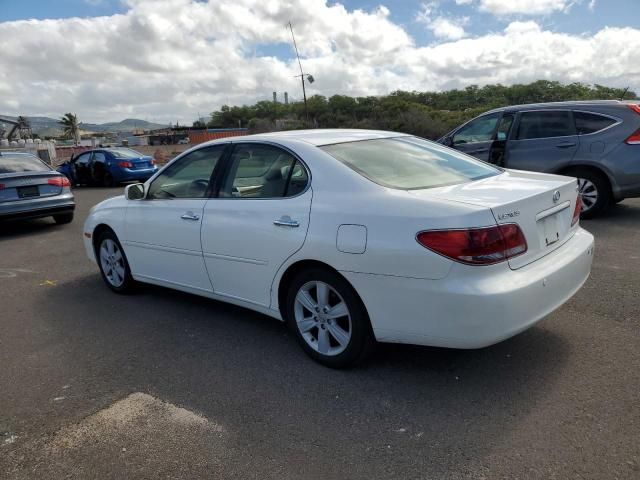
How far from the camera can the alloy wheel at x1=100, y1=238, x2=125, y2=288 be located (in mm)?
5316

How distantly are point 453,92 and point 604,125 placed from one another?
40753 mm

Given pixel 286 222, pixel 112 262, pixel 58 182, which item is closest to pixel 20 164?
pixel 58 182

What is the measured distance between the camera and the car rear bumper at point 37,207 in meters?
9.02

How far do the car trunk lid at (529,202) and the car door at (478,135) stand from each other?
16.8ft

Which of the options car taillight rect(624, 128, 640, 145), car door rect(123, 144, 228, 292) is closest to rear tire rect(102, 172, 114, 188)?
car door rect(123, 144, 228, 292)

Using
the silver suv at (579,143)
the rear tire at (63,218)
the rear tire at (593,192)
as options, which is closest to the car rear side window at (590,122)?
the silver suv at (579,143)

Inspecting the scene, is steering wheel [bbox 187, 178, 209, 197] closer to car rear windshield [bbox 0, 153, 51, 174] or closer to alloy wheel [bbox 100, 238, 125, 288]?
alloy wheel [bbox 100, 238, 125, 288]

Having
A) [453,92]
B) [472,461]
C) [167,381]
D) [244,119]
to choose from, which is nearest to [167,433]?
[167,381]

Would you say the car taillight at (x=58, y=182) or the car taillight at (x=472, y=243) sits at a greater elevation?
the car taillight at (x=472, y=243)

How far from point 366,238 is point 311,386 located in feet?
3.37

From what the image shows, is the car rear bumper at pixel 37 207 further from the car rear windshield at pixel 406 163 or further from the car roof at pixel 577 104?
the car roof at pixel 577 104

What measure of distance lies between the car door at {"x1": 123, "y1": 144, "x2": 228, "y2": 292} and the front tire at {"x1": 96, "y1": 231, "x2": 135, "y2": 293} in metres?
0.22

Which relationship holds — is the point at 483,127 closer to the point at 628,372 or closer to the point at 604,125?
the point at 604,125

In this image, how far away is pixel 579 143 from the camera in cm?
749
